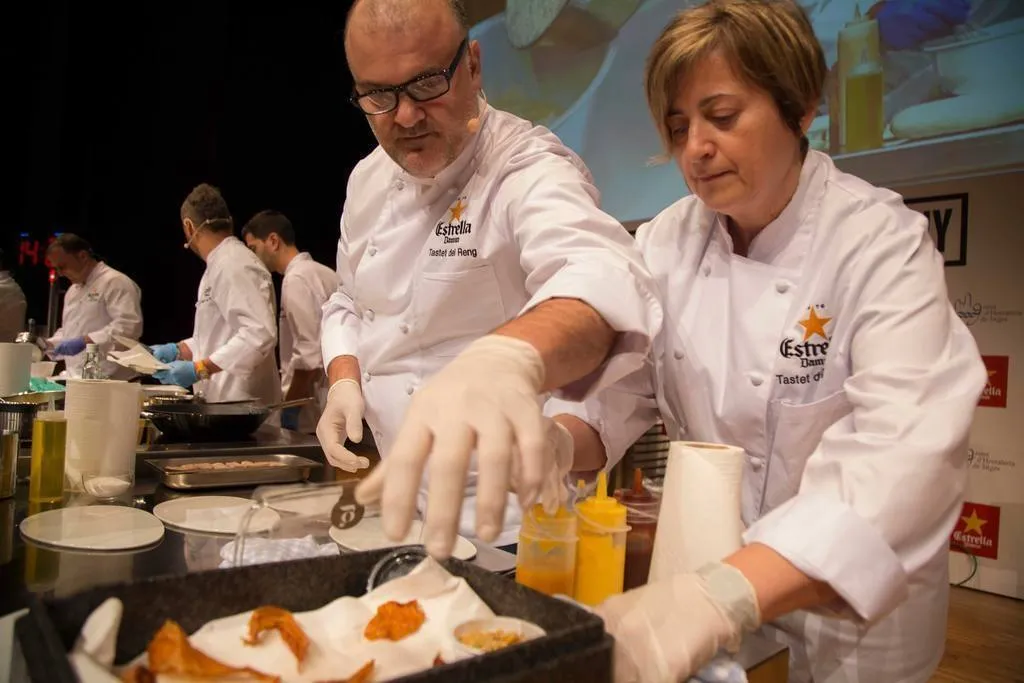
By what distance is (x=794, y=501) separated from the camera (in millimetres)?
894

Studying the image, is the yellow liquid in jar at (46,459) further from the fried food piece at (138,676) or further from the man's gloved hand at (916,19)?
the man's gloved hand at (916,19)

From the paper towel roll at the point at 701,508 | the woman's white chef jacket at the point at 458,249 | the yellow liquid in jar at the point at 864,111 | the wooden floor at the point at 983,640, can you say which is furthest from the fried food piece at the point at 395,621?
the yellow liquid in jar at the point at 864,111

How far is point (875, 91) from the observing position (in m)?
3.26

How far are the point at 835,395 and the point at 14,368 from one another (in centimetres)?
212

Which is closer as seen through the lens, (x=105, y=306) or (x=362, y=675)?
(x=362, y=675)

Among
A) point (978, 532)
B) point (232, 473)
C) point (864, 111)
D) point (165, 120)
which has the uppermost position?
point (165, 120)

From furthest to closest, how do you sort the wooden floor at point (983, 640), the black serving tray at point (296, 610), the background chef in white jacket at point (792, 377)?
the wooden floor at point (983, 640), the background chef in white jacket at point (792, 377), the black serving tray at point (296, 610)

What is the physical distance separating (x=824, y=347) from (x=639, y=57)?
128 inches

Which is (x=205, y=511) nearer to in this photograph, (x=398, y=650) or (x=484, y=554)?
(x=484, y=554)

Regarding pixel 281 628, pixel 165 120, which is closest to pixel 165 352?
pixel 165 120

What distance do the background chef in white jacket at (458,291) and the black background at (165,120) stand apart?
4261mm

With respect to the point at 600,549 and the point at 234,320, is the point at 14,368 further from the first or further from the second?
the point at 600,549

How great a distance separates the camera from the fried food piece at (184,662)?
561mm

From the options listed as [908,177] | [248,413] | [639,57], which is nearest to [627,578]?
[248,413]
